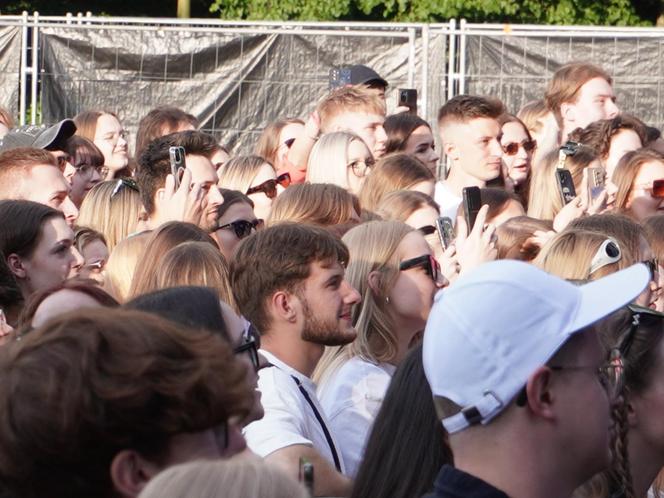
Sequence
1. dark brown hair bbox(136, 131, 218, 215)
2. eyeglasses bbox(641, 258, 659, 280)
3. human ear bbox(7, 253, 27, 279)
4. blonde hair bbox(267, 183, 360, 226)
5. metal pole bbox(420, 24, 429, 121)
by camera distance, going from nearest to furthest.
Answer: human ear bbox(7, 253, 27, 279), eyeglasses bbox(641, 258, 659, 280), blonde hair bbox(267, 183, 360, 226), dark brown hair bbox(136, 131, 218, 215), metal pole bbox(420, 24, 429, 121)

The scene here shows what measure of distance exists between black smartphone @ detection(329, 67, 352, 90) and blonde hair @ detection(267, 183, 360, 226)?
4.19 m

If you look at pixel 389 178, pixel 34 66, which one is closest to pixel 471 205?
pixel 389 178

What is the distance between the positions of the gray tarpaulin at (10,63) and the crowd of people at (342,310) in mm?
2132

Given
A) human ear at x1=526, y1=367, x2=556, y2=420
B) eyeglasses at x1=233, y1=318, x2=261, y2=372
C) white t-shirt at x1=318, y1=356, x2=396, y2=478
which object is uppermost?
human ear at x1=526, y1=367, x2=556, y2=420

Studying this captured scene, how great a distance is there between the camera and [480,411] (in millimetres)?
2695

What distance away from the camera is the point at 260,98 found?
11.9 m

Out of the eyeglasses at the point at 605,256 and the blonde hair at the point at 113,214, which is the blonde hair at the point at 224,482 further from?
the blonde hair at the point at 113,214

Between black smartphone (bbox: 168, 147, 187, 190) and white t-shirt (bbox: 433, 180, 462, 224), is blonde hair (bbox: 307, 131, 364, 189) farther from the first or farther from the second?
black smartphone (bbox: 168, 147, 187, 190)

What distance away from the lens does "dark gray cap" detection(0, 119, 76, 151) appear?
26.0 ft

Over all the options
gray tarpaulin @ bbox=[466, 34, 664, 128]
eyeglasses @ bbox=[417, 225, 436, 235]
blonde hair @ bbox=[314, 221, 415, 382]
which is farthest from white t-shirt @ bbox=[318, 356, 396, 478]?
gray tarpaulin @ bbox=[466, 34, 664, 128]

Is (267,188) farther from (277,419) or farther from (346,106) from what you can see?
(277,419)

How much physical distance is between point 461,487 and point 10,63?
9.51 metres

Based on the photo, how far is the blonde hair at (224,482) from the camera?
2061mm

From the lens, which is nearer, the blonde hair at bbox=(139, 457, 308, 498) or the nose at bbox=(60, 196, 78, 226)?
the blonde hair at bbox=(139, 457, 308, 498)
